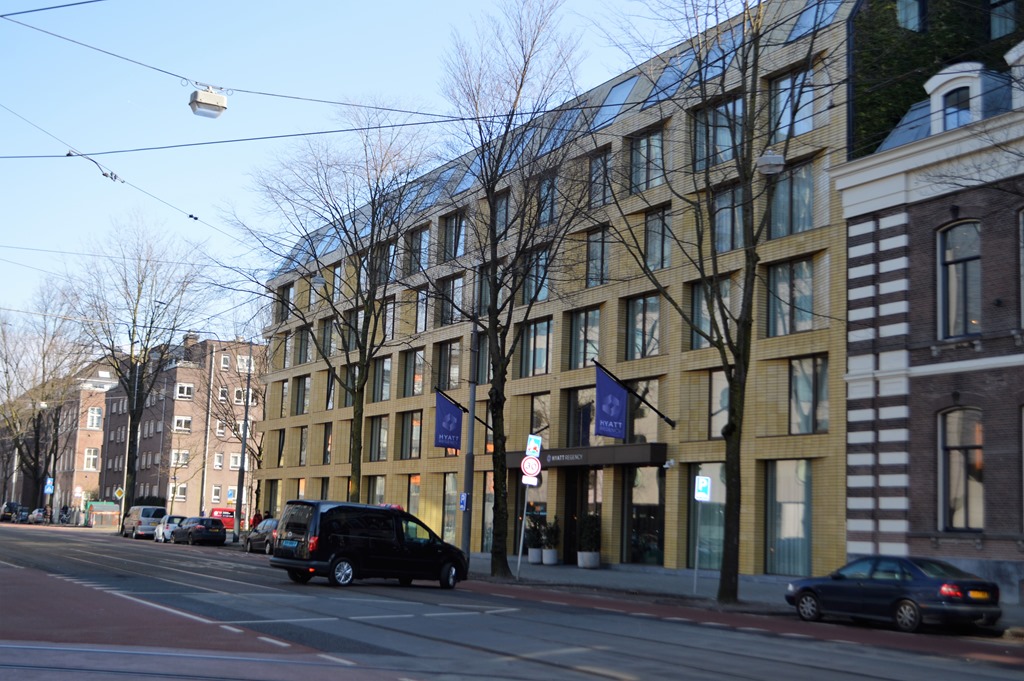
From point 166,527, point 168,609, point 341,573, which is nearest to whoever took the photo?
point 168,609

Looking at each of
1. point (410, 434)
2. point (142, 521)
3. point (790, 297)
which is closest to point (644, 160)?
point (790, 297)

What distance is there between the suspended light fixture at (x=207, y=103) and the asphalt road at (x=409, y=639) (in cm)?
858

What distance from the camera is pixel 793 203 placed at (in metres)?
31.2

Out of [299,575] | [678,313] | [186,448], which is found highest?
[678,313]

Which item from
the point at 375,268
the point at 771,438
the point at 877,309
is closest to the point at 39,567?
the point at 375,268

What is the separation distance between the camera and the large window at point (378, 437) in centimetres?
5247

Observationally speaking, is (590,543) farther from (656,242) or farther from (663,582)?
(656,242)

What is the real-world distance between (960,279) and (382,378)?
32306 mm

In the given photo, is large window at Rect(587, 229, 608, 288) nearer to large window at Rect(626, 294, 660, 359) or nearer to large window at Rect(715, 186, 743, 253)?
large window at Rect(626, 294, 660, 359)

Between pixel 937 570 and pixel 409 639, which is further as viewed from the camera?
pixel 937 570

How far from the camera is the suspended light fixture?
65.0ft

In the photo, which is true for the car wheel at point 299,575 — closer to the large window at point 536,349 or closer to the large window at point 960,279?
the large window at point 960,279

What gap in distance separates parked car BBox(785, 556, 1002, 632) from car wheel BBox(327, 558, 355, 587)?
30.2 feet

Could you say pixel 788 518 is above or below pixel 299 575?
above
